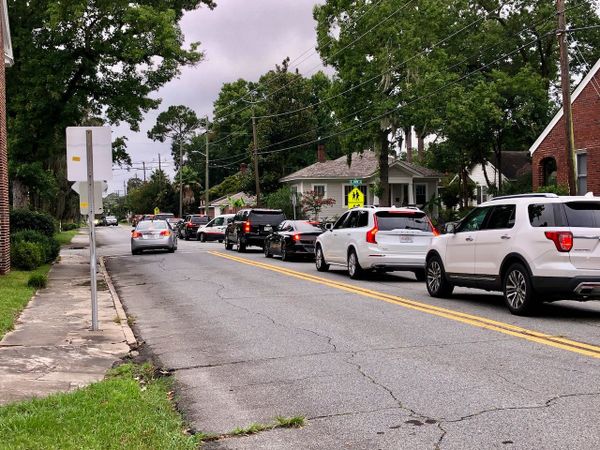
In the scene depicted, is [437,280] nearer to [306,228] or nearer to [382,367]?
[382,367]

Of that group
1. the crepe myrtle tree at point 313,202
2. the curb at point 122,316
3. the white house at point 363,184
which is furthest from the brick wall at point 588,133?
the white house at point 363,184

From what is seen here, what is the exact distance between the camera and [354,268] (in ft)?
54.6

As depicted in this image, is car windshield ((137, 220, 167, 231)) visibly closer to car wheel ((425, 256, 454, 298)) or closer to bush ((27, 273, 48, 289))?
bush ((27, 273, 48, 289))

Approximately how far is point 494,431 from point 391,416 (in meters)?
0.83

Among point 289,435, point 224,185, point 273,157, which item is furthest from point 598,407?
point 224,185

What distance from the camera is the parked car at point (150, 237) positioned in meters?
28.4

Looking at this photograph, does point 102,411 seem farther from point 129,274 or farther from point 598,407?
point 129,274

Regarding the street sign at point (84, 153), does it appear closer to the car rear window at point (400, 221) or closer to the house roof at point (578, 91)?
the car rear window at point (400, 221)

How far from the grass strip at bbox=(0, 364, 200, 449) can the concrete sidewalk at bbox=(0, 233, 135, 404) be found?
24.9 inches

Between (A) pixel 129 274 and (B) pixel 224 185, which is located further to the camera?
(B) pixel 224 185

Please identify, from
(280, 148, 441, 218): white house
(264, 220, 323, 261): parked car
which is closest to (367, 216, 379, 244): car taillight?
(264, 220, 323, 261): parked car

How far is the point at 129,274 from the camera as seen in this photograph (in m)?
19.7

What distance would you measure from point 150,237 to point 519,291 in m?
20.7

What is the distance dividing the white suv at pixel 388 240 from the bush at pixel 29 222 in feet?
42.2
